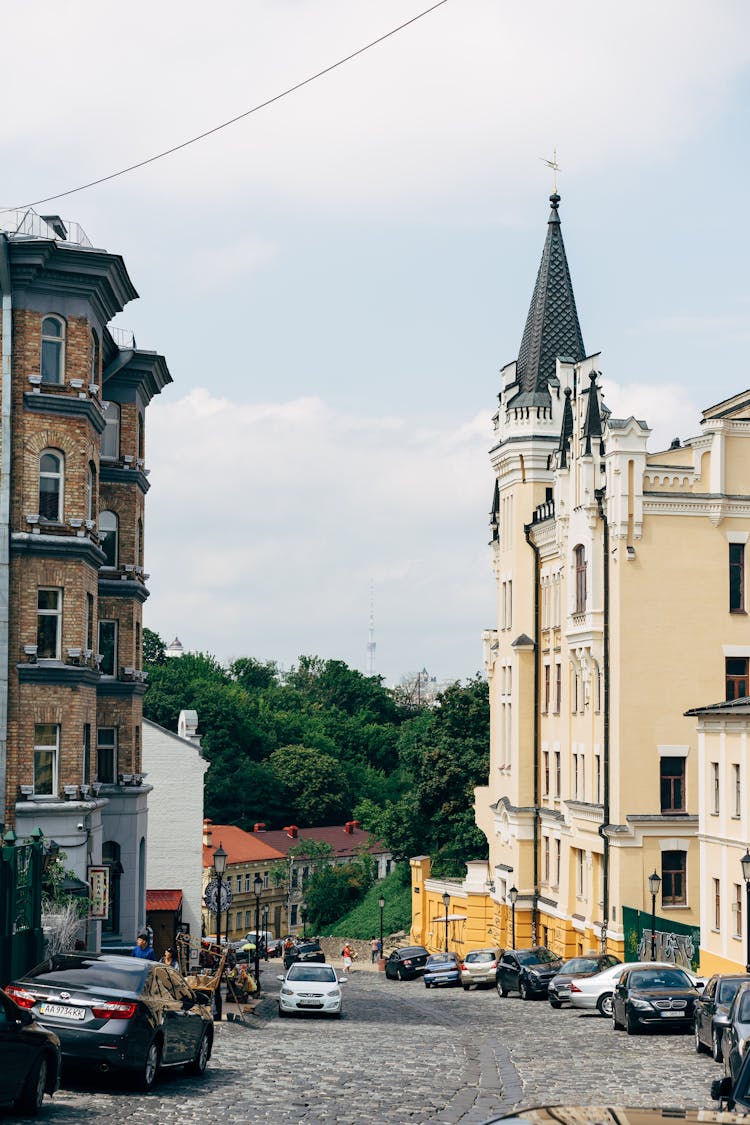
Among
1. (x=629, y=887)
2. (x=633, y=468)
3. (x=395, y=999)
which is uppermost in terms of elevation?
(x=633, y=468)

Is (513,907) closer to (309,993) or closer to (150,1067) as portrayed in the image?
(309,993)

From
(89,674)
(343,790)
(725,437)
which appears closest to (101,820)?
(89,674)

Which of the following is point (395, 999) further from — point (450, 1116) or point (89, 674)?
point (450, 1116)

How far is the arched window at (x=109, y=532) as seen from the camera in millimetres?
44344

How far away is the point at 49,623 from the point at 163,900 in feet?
95.6

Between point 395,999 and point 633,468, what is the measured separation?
18.4 m

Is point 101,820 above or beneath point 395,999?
above

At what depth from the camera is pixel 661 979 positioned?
30.0 metres

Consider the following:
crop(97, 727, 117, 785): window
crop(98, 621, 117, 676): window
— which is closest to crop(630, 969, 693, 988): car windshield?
crop(97, 727, 117, 785): window

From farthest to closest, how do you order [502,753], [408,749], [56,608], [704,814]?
[408,749], [502,753], [704,814], [56,608]

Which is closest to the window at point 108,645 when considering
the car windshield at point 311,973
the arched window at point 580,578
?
the car windshield at point 311,973

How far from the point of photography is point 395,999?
47938mm

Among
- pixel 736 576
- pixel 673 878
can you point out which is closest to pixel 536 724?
pixel 673 878

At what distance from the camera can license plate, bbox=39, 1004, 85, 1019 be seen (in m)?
16.7
